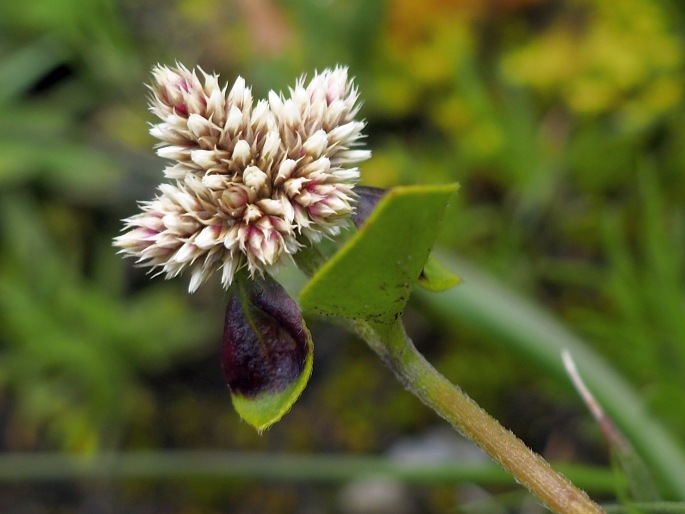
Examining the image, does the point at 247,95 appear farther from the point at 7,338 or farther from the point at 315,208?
the point at 7,338

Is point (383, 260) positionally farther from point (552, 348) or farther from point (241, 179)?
point (552, 348)

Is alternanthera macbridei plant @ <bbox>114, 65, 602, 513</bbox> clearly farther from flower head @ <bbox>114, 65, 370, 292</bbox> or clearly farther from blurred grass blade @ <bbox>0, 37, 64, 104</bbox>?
blurred grass blade @ <bbox>0, 37, 64, 104</bbox>

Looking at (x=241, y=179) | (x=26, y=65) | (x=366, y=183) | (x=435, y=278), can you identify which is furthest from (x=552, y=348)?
(x=26, y=65)

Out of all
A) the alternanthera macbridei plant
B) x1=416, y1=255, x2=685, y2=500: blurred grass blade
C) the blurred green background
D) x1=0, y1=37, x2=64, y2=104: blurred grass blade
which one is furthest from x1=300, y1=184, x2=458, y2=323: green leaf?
x1=0, y1=37, x2=64, y2=104: blurred grass blade

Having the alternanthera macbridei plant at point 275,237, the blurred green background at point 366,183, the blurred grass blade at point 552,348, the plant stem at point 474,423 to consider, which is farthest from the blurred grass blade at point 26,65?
the plant stem at point 474,423

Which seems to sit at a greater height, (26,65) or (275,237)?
(275,237)

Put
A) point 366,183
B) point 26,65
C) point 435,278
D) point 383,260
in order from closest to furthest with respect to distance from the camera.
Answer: point 383,260 < point 435,278 < point 366,183 < point 26,65
